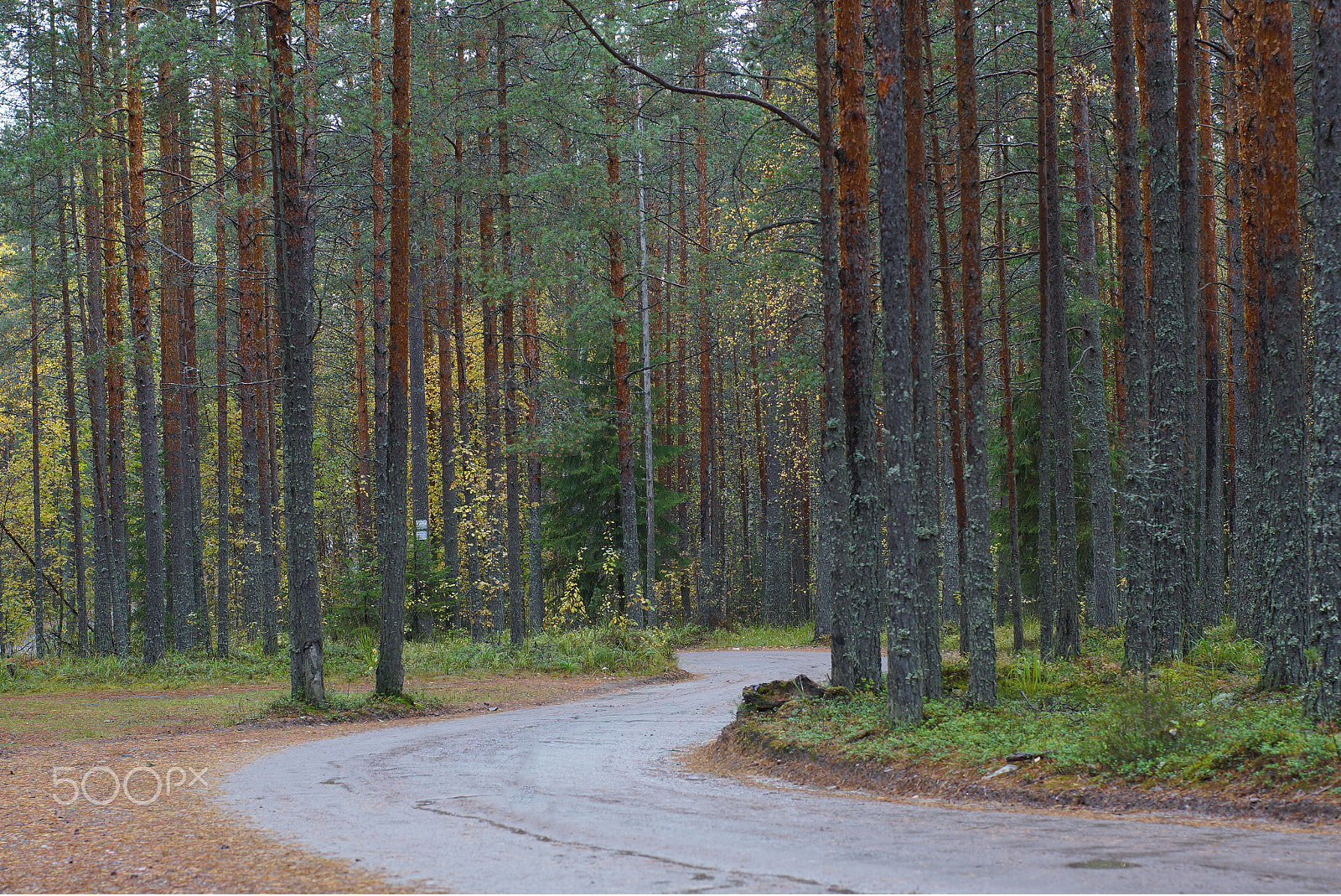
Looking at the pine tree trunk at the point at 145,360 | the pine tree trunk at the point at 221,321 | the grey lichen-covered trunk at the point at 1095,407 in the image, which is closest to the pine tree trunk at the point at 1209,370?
the grey lichen-covered trunk at the point at 1095,407

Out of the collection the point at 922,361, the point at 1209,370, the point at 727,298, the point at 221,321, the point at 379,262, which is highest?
the point at 379,262

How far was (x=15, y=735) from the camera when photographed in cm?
1252

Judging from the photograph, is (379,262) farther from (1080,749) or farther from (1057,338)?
(1080,749)

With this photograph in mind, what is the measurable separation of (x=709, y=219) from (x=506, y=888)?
28089 mm

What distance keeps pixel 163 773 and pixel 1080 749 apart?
26.3 ft

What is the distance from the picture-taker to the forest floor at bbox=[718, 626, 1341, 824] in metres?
6.34

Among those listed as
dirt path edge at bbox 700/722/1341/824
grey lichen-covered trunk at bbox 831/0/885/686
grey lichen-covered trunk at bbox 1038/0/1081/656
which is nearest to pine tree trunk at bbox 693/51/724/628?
grey lichen-covered trunk at bbox 1038/0/1081/656

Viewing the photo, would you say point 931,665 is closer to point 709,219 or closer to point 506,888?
point 506,888

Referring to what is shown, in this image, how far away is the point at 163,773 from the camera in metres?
9.38

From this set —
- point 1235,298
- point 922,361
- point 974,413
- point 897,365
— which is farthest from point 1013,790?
point 1235,298

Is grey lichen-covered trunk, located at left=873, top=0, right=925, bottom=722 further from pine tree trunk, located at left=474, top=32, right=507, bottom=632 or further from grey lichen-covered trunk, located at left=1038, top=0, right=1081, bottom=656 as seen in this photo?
pine tree trunk, located at left=474, top=32, right=507, bottom=632

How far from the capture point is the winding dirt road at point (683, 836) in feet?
15.5

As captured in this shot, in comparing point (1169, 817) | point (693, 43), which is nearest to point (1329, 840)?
point (1169, 817)

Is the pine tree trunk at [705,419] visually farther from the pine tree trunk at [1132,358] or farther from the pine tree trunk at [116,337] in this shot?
the pine tree trunk at [1132,358]
